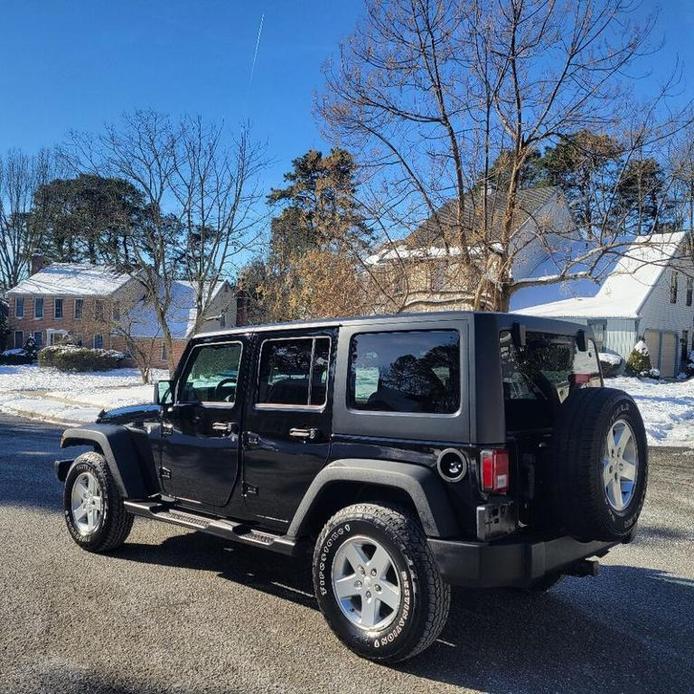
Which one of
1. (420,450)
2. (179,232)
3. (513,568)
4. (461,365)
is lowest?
(513,568)

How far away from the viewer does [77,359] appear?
34156mm

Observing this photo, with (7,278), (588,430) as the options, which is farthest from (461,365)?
(7,278)

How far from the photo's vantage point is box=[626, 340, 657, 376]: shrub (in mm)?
25656

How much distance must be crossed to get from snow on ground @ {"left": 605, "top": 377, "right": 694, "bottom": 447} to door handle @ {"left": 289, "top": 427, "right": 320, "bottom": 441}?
985cm

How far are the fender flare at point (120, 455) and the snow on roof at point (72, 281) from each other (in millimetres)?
43207

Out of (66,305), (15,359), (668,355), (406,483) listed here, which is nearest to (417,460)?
(406,483)

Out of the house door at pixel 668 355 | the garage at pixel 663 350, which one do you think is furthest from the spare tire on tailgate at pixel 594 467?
the house door at pixel 668 355

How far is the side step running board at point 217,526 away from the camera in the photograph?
13.3 feet

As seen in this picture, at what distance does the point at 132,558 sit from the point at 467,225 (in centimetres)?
1078

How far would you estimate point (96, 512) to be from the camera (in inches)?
211

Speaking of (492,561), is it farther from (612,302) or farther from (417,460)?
(612,302)

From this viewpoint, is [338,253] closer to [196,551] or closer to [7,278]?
[196,551]

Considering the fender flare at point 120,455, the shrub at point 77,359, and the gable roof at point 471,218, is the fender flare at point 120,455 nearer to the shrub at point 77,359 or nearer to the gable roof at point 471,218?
the gable roof at point 471,218

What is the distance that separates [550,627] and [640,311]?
2564 cm
